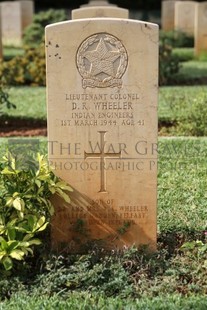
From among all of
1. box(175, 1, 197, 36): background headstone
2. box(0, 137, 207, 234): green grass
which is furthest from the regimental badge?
box(175, 1, 197, 36): background headstone

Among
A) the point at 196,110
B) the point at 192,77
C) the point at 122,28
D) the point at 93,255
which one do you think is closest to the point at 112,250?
the point at 93,255

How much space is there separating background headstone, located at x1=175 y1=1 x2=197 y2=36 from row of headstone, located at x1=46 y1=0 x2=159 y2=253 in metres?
16.7

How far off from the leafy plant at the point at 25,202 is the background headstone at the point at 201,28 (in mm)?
12565

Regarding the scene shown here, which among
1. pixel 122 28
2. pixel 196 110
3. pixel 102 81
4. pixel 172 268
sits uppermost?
pixel 122 28

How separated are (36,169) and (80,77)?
0.64 meters

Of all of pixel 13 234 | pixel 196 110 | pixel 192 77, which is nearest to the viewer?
pixel 13 234

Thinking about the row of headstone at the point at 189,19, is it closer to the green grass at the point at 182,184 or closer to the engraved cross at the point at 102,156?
the green grass at the point at 182,184

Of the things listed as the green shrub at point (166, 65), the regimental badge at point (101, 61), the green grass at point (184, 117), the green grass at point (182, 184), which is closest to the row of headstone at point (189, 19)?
the green shrub at point (166, 65)

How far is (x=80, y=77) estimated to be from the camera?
399 centimetres

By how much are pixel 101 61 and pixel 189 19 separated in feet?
57.5

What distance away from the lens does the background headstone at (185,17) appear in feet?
66.5

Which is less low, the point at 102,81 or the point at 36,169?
the point at 102,81

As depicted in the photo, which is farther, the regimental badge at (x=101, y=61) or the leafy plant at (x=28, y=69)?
the leafy plant at (x=28, y=69)

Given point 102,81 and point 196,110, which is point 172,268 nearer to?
point 102,81
